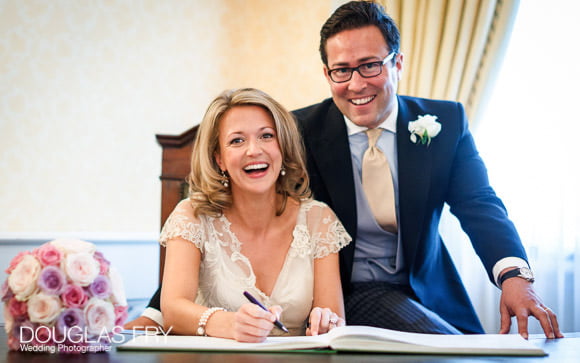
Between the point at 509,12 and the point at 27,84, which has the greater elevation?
the point at 509,12

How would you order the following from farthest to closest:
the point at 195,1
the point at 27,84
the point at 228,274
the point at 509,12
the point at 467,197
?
the point at 195,1
the point at 27,84
the point at 509,12
the point at 467,197
the point at 228,274

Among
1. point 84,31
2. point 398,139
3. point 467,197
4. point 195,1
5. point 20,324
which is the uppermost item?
point 195,1

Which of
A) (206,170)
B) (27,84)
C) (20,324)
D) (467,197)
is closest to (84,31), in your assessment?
(27,84)

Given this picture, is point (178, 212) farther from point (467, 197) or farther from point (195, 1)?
point (195, 1)

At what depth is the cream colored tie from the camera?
7.05 ft

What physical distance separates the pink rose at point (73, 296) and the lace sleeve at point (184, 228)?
28.4 inches

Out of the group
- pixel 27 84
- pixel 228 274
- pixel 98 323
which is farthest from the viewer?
pixel 27 84

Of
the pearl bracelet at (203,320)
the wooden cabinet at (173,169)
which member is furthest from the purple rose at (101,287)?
the wooden cabinet at (173,169)

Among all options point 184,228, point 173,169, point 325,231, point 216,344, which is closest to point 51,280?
point 216,344

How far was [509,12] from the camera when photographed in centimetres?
280

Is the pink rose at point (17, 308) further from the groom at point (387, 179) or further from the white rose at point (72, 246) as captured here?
the groom at point (387, 179)

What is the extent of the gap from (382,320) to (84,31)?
2.78 metres

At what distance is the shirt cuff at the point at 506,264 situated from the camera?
176 cm

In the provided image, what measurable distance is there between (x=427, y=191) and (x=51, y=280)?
1.42 meters
